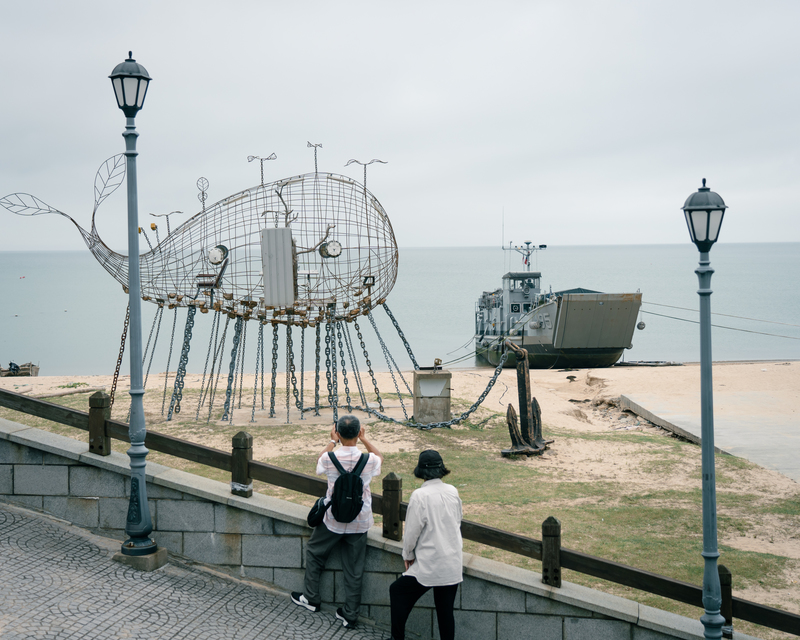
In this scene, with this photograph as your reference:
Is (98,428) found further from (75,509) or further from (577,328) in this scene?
(577,328)

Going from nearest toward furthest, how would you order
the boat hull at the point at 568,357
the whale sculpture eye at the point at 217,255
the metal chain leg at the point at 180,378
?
the whale sculpture eye at the point at 217,255
the metal chain leg at the point at 180,378
the boat hull at the point at 568,357

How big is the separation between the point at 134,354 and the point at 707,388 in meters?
5.09

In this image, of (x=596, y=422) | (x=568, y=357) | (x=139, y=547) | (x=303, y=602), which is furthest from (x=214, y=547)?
(x=568, y=357)

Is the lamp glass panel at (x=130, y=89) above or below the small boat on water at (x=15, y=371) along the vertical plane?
above

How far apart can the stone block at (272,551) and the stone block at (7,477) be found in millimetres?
2707

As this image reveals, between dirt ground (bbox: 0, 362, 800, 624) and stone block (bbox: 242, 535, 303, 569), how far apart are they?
3.10 m

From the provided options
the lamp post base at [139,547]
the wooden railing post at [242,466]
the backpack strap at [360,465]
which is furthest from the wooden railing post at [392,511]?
the lamp post base at [139,547]

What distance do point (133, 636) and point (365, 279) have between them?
9.99 meters

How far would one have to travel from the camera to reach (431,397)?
14.7 m

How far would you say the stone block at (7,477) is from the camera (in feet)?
24.2

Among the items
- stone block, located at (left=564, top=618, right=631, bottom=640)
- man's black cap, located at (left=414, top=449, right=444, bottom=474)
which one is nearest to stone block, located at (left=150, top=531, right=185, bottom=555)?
man's black cap, located at (left=414, top=449, right=444, bottom=474)

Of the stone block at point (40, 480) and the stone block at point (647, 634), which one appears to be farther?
the stone block at point (40, 480)

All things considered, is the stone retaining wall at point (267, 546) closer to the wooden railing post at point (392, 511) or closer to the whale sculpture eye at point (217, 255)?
the wooden railing post at point (392, 511)

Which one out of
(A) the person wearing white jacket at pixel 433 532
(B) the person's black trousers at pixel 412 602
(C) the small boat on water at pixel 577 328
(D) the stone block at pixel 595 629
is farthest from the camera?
(C) the small boat on water at pixel 577 328
